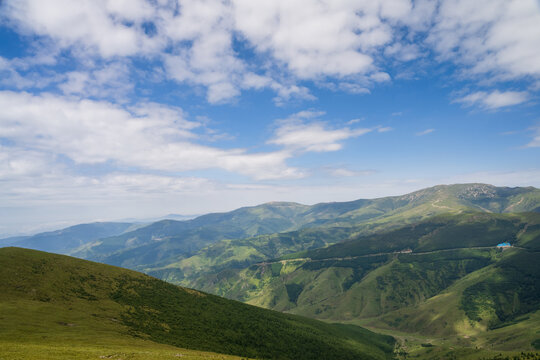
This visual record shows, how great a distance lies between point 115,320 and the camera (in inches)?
4343

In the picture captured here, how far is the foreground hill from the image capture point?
7394cm

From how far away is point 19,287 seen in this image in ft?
356

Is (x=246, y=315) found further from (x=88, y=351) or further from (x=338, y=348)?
(x=88, y=351)

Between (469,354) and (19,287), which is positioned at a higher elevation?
(19,287)

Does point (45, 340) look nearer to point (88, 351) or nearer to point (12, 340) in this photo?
point (12, 340)


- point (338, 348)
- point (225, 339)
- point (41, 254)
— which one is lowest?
point (338, 348)

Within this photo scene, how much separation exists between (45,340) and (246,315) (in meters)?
137

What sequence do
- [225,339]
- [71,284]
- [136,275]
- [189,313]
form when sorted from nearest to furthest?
[71,284]
[225,339]
[189,313]
[136,275]

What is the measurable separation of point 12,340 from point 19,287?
56757 millimetres

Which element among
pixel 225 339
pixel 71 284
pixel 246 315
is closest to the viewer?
pixel 71 284

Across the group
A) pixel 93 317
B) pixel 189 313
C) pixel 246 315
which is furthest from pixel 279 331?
pixel 93 317

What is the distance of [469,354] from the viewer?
19350cm

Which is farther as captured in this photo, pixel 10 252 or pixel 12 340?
pixel 10 252

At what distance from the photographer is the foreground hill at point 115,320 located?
243ft
